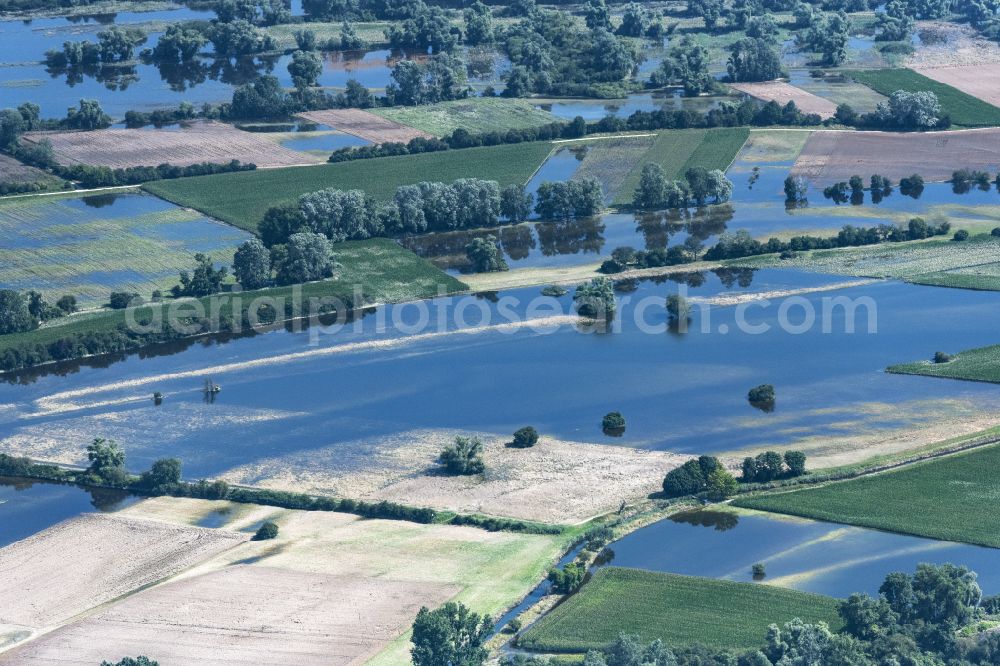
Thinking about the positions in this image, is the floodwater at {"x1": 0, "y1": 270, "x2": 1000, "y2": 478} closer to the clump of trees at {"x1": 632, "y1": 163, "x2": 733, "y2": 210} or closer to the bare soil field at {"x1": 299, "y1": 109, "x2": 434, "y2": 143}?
the clump of trees at {"x1": 632, "y1": 163, "x2": 733, "y2": 210}

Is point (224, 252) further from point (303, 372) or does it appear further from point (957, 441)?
point (957, 441)

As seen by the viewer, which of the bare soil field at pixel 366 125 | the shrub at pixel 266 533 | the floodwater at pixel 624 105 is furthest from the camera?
the floodwater at pixel 624 105

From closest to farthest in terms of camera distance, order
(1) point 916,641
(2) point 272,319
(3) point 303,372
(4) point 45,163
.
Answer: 1. (1) point 916,641
2. (3) point 303,372
3. (2) point 272,319
4. (4) point 45,163

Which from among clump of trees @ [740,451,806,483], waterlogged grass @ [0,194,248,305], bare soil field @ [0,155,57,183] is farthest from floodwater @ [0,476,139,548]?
bare soil field @ [0,155,57,183]

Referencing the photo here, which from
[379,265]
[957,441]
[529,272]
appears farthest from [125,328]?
[957,441]

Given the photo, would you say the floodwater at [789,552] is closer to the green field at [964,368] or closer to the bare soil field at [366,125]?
the green field at [964,368]

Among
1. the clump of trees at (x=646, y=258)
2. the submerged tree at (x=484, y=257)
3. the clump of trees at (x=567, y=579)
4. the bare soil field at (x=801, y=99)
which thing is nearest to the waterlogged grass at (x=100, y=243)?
the submerged tree at (x=484, y=257)

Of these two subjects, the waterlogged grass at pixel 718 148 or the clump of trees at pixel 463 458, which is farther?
the waterlogged grass at pixel 718 148
